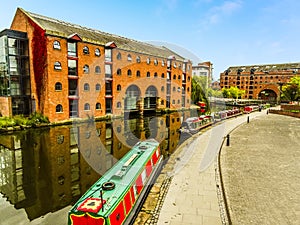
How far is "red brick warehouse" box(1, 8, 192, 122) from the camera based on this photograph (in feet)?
79.3

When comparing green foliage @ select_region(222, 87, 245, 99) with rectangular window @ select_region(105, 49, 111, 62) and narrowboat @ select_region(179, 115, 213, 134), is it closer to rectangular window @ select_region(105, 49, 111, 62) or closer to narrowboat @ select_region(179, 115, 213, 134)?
rectangular window @ select_region(105, 49, 111, 62)

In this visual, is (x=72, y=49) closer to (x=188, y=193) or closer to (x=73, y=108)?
(x=73, y=108)

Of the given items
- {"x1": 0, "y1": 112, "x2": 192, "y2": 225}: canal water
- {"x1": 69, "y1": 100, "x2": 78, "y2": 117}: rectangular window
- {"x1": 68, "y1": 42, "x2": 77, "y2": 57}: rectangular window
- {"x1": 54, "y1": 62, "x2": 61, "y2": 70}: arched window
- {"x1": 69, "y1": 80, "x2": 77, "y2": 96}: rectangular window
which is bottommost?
{"x1": 0, "y1": 112, "x2": 192, "y2": 225}: canal water

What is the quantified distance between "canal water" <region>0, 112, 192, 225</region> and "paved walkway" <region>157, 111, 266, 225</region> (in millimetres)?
3096

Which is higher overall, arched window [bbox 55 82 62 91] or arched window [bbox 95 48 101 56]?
arched window [bbox 95 48 101 56]

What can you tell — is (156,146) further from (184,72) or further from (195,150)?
(184,72)

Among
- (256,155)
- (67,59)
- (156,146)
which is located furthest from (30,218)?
(67,59)

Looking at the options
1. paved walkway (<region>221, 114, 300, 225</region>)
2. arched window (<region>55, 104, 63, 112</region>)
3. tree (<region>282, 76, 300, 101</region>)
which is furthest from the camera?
tree (<region>282, 76, 300, 101</region>)

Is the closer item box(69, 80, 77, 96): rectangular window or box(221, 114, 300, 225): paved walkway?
box(221, 114, 300, 225): paved walkway

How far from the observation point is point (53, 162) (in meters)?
12.9

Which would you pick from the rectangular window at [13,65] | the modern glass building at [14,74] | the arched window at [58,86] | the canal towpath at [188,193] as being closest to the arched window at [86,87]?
the arched window at [58,86]

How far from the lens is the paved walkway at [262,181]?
6592 millimetres

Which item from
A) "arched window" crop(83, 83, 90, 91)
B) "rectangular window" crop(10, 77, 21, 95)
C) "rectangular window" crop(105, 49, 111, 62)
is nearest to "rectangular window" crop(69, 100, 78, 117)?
"arched window" crop(83, 83, 90, 91)

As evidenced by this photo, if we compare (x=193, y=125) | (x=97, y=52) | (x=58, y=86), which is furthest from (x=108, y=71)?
(x=193, y=125)
